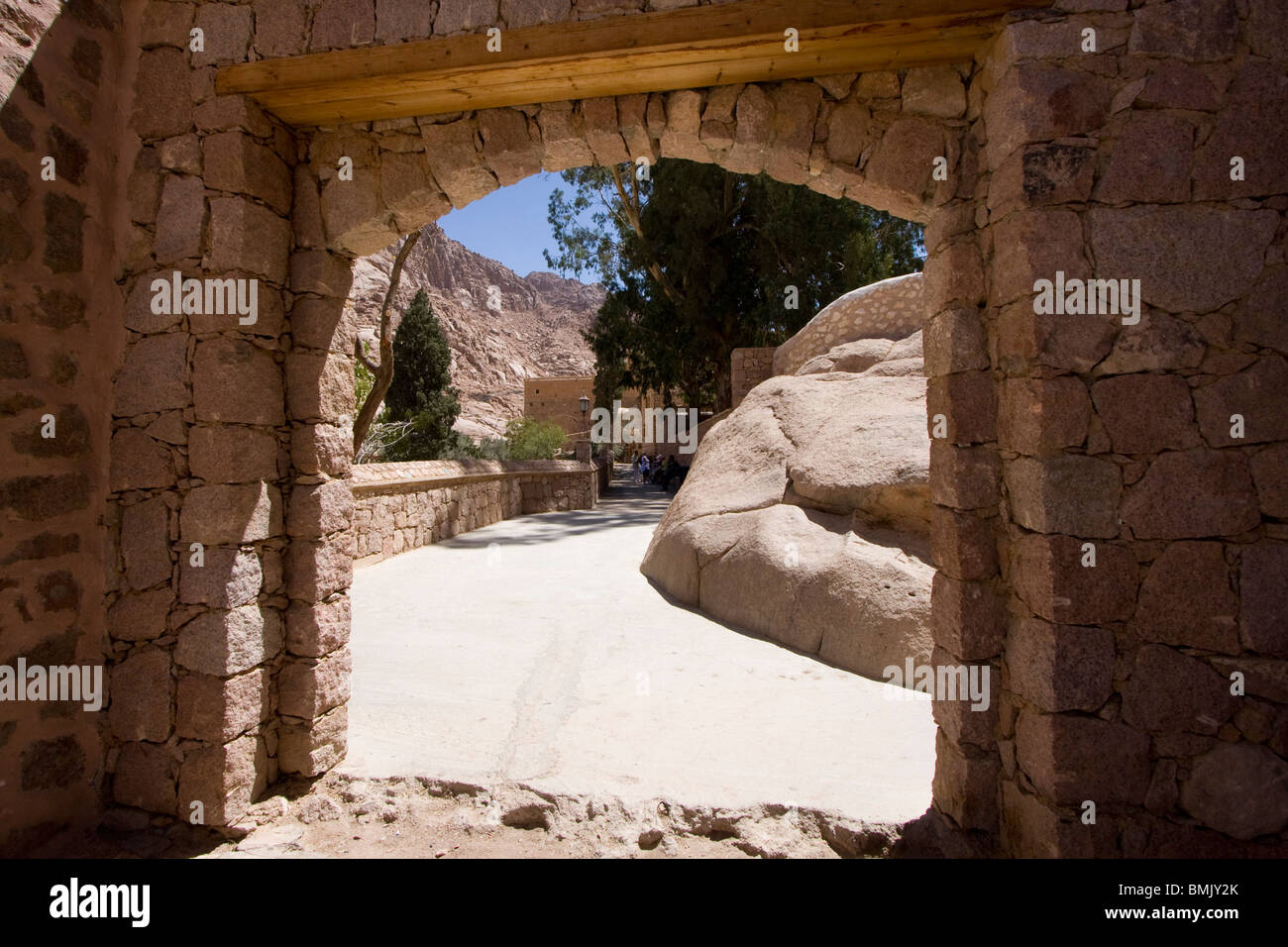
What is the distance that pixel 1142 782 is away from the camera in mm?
2182

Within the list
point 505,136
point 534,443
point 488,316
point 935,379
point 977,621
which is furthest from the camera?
point 488,316

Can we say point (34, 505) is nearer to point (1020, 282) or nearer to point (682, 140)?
point (682, 140)

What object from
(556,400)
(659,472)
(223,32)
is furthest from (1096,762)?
(556,400)

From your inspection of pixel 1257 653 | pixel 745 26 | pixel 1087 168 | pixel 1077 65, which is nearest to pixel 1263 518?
pixel 1257 653

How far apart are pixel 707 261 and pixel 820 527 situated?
12.9m

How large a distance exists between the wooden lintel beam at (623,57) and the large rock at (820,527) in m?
3.09

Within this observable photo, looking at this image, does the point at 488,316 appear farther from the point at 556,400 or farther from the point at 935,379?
the point at 935,379

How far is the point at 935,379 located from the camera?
107 inches

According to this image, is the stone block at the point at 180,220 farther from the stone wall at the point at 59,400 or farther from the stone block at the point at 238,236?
the stone wall at the point at 59,400

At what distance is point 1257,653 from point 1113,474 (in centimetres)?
70

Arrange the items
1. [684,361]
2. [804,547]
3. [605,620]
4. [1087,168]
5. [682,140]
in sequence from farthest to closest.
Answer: [684,361] → [605,620] → [804,547] → [682,140] → [1087,168]

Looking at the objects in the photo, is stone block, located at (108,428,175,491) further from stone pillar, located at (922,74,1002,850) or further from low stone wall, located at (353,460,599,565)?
low stone wall, located at (353,460,599,565)

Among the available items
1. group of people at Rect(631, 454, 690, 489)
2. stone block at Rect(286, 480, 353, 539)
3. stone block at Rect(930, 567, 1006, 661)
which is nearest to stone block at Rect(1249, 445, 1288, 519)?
stone block at Rect(930, 567, 1006, 661)

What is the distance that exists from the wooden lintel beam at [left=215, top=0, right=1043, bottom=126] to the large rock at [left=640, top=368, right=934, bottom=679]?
→ 3088mm
